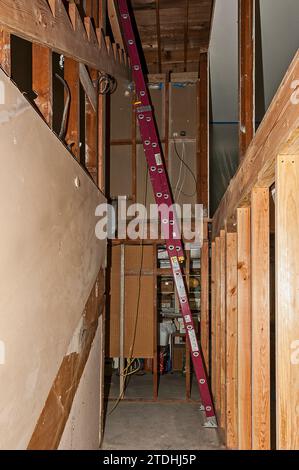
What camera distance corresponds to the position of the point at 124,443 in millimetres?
3211

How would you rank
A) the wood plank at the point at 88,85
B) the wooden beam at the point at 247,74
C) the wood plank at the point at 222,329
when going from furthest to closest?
the wood plank at the point at 222,329 → the wood plank at the point at 88,85 → the wooden beam at the point at 247,74

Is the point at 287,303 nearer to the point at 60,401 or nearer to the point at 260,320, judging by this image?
the point at 260,320

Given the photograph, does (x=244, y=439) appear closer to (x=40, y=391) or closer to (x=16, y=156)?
(x=40, y=391)

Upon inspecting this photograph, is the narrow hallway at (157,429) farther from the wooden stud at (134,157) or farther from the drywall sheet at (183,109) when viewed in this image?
the drywall sheet at (183,109)

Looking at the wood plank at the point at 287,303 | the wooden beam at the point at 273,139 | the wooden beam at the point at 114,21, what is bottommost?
the wood plank at the point at 287,303

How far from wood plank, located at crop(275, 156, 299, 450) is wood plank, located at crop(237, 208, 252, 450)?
33.5 inches

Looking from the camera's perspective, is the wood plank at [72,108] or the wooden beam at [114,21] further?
the wooden beam at [114,21]

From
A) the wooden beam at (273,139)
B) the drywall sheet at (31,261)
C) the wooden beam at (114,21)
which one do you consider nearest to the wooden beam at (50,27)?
the drywall sheet at (31,261)

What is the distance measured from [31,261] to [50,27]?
0.93 m

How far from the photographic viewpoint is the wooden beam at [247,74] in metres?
2.15

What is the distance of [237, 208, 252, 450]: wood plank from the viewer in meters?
2.25

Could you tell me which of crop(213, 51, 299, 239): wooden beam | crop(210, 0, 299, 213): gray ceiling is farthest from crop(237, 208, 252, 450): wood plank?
crop(210, 0, 299, 213): gray ceiling

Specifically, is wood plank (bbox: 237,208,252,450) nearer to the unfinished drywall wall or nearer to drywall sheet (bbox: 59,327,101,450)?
drywall sheet (bbox: 59,327,101,450)

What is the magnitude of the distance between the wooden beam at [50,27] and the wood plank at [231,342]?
1.55 m
